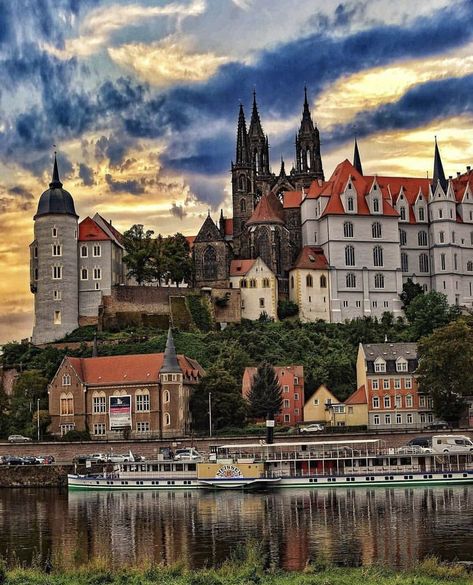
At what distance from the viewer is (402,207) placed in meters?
152

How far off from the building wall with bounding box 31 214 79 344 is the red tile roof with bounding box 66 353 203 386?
68.3 ft

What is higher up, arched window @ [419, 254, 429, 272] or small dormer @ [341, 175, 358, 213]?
small dormer @ [341, 175, 358, 213]

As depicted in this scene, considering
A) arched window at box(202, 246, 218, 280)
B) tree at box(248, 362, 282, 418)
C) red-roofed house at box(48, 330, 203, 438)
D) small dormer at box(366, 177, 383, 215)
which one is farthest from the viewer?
small dormer at box(366, 177, 383, 215)

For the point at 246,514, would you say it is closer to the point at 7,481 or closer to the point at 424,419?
the point at 7,481

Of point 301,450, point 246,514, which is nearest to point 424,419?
point 301,450

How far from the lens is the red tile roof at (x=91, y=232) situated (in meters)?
136

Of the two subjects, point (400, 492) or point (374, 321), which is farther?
point (374, 321)

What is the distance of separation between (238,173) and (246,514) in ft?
305

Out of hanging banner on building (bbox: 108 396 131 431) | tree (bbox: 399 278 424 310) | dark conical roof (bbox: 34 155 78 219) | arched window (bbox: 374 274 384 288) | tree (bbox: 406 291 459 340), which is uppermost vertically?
dark conical roof (bbox: 34 155 78 219)

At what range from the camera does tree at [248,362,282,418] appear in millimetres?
106375

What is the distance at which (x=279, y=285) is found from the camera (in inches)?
5635

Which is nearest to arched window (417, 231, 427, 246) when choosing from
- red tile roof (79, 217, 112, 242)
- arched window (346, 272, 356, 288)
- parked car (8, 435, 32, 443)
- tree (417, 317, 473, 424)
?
arched window (346, 272, 356, 288)

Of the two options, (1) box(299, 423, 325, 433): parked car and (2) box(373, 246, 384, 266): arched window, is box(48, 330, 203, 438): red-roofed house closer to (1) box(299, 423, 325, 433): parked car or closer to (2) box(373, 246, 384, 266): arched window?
(1) box(299, 423, 325, 433): parked car

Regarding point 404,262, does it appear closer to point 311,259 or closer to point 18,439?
point 311,259
